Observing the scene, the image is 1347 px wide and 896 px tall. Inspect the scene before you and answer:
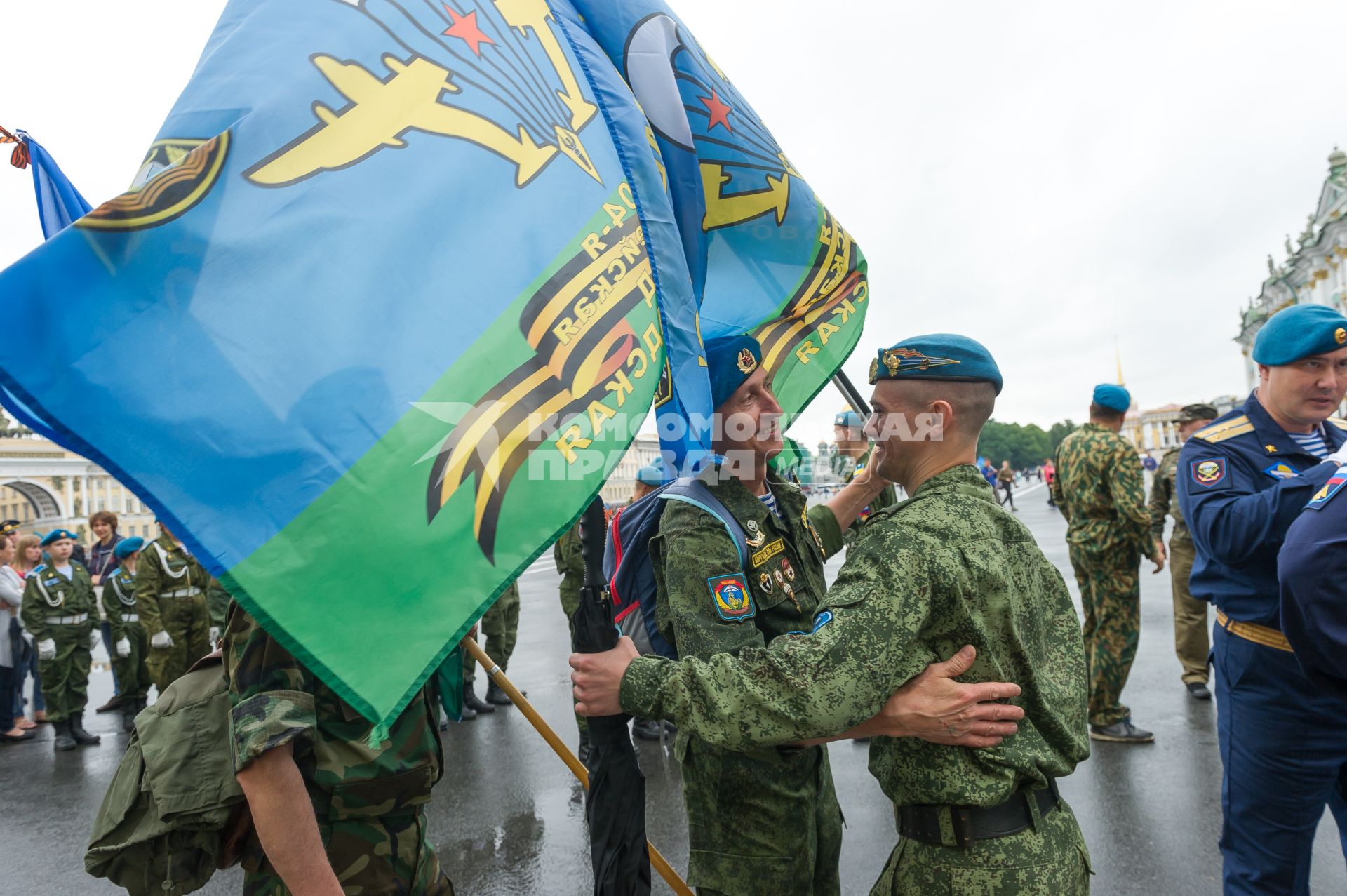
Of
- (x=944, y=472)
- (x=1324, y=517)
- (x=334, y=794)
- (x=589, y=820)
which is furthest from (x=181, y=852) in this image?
(x=1324, y=517)

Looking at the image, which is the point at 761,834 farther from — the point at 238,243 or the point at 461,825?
the point at 461,825

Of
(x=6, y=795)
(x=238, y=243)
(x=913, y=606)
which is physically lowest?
(x=6, y=795)

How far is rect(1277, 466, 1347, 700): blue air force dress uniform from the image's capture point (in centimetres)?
189

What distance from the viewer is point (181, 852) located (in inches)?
67.4

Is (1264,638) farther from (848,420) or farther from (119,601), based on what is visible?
(119,601)

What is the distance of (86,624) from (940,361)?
8.86 metres

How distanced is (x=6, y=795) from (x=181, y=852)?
19.8 feet

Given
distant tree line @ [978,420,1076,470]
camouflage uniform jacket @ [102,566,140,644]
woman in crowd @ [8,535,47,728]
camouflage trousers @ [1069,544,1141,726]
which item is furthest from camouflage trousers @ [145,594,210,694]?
distant tree line @ [978,420,1076,470]

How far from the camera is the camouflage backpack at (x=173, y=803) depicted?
1655mm

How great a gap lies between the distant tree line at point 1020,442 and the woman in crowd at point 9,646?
396 feet

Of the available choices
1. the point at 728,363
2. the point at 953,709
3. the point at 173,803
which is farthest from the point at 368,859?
the point at 728,363

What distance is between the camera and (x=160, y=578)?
7.34 meters

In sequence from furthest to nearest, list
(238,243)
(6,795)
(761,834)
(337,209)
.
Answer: (6,795)
(761,834)
(337,209)
(238,243)

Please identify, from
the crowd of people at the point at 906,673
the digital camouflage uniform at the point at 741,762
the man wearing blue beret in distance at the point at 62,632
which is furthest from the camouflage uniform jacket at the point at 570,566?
the digital camouflage uniform at the point at 741,762
